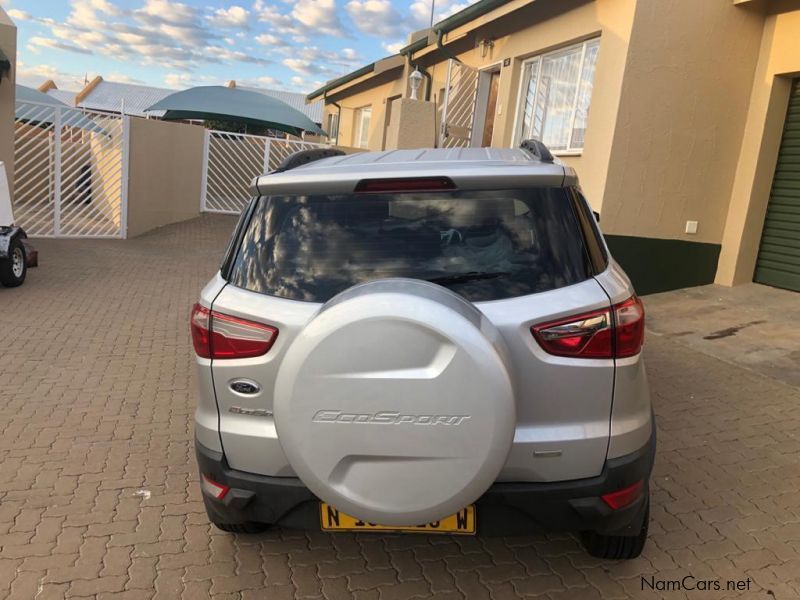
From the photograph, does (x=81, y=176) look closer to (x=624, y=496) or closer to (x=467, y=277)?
(x=467, y=277)

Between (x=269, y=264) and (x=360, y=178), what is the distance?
48 centimetres

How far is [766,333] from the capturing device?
6.70 m

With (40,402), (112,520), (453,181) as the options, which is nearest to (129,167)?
(40,402)

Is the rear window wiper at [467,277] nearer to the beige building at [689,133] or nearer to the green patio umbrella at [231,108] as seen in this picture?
the beige building at [689,133]

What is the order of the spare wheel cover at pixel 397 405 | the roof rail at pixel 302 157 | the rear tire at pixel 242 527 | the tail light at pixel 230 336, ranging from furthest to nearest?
the roof rail at pixel 302 157
the rear tire at pixel 242 527
the tail light at pixel 230 336
the spare wheel cover at pixel 397 405

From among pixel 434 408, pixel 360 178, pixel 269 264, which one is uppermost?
pixel 360 178

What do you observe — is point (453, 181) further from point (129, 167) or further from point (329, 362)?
point (129, 167)

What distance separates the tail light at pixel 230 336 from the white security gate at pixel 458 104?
1008 centimetres

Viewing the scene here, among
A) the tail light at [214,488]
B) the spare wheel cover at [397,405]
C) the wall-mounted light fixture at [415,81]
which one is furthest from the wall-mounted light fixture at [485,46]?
the tail light at [214,488]

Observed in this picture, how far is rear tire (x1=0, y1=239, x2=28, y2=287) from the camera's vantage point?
25.9 feet

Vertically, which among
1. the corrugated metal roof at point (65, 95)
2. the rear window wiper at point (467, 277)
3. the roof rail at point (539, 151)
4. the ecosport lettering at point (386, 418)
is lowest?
the ecosport lettering at point (386, 418)

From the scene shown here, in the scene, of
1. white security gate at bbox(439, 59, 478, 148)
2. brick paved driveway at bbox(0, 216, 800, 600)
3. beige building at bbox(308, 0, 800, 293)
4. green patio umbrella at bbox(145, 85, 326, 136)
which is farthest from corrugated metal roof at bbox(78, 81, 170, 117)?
brick paved driveway at bbox(0, 216, 800, 600)

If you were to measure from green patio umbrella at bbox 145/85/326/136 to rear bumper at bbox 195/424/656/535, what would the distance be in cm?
1497

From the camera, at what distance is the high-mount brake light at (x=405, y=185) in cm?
246
